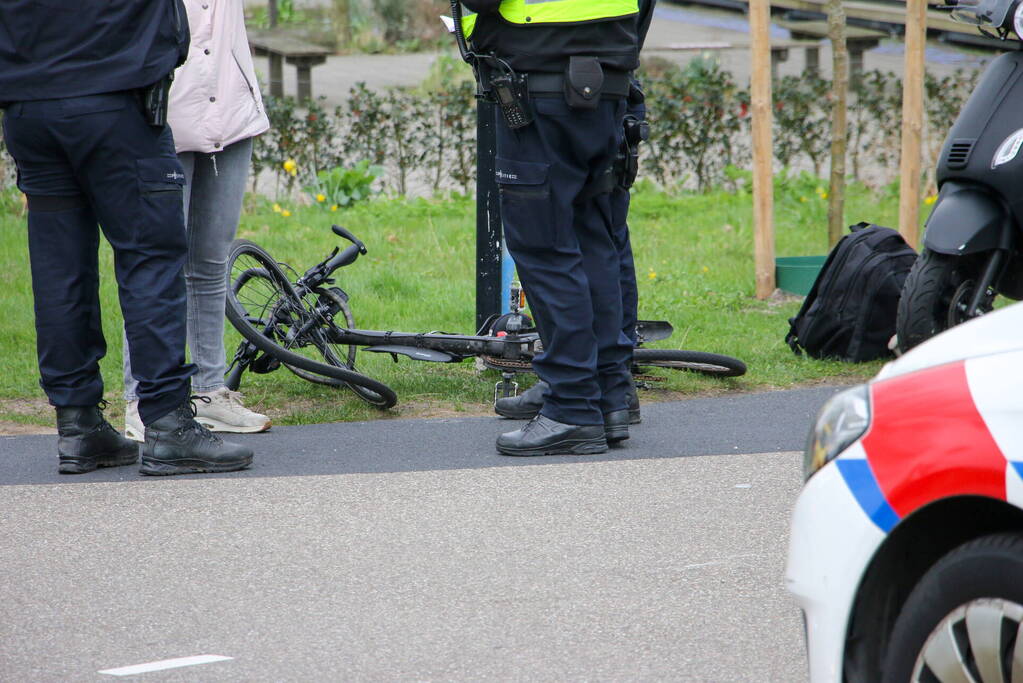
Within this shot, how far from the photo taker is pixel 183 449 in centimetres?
473

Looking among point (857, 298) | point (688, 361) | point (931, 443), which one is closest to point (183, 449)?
point (688, 361)

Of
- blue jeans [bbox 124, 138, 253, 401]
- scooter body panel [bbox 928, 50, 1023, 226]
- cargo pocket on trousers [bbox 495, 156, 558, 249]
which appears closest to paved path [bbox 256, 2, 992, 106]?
scooter body panel [bbox 928, 50, 1023, 226]

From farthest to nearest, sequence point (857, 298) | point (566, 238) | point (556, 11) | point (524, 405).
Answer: point (857, 298) < point (524, 405) < point (566, 238) < point (556, 11)

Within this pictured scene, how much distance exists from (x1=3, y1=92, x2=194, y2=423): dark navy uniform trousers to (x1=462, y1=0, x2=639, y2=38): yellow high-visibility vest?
1.18m

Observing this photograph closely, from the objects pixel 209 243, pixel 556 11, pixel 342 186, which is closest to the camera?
pixel 556 11

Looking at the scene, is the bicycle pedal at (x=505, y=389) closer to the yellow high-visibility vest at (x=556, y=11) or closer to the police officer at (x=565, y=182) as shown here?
the police officer at (x=565, y=182)

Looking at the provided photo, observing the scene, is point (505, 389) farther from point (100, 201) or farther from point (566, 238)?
point (100, 201)

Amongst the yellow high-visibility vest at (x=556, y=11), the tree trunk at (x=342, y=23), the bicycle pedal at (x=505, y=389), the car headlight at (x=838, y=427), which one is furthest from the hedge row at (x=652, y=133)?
the tree trunk at (x=342, y=23)

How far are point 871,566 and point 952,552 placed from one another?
141 mm

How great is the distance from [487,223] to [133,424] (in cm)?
196

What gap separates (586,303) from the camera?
Result: 194 inches

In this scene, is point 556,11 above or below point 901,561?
above

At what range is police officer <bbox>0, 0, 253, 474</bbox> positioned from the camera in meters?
4.41

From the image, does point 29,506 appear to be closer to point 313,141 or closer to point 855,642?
point 855,642
